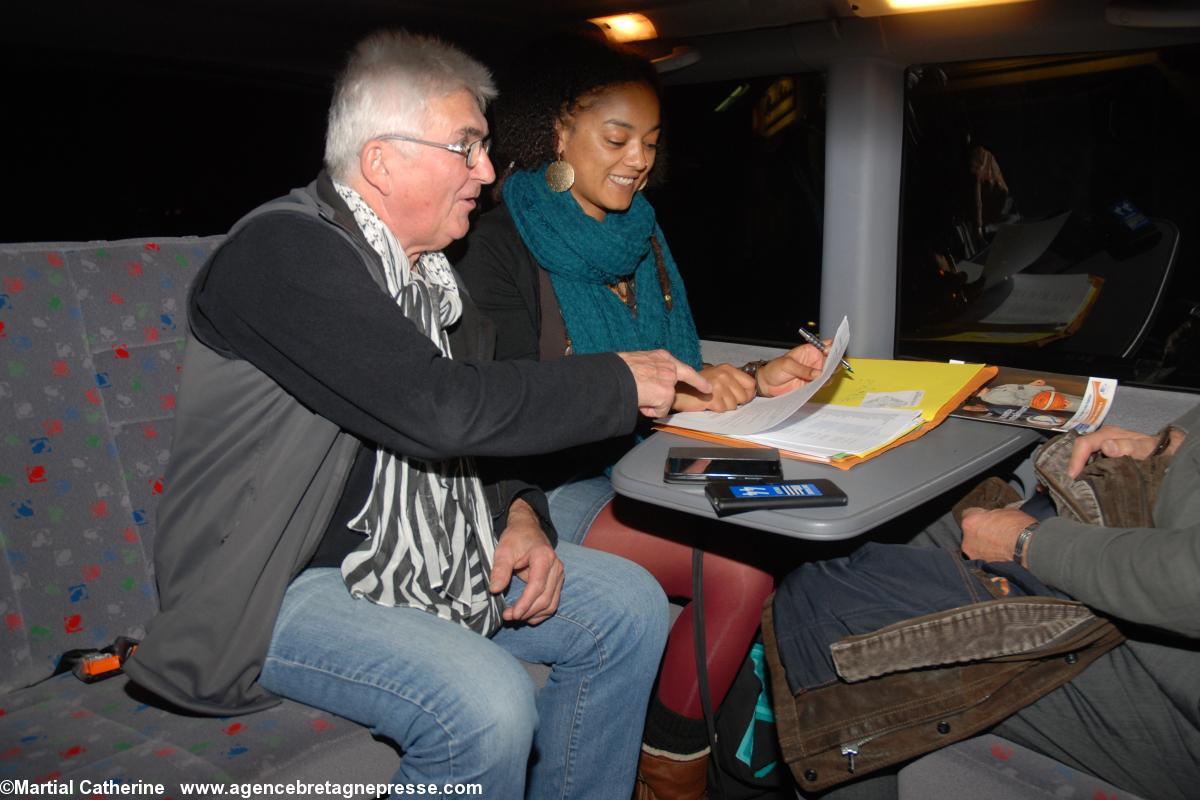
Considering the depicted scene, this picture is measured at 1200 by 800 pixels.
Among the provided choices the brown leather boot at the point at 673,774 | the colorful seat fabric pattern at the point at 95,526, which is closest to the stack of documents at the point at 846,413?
the brown leather boot at the point at 673,774

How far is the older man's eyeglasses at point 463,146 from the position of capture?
147 centimetres

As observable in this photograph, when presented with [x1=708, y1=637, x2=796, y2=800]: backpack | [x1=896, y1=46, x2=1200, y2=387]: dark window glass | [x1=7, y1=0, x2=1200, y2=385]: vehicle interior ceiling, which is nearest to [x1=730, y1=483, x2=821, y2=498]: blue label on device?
[x1=708, y1=637, x2=796, y2=800]: backpack

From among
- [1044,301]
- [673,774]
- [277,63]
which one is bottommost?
[673,774]

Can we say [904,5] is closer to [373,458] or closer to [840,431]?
[840,431]

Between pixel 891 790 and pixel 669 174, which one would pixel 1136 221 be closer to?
pixel 669 174

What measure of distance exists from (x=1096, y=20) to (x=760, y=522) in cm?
136

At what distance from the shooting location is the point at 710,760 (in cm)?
189

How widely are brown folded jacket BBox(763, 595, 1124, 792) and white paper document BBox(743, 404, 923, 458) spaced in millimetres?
290

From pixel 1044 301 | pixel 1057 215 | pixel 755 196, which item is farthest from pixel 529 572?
pixel 755 196

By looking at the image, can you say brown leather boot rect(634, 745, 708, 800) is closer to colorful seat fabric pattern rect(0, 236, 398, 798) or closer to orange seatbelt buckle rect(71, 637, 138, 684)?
colorful seat fabric pattern rect(0, 236, 398, 798)

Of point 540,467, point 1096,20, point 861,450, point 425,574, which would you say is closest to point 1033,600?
point 861,450

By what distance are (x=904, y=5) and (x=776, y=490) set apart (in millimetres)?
1191

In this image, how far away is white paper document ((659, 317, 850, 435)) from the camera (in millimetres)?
1433

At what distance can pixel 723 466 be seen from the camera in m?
1.38
